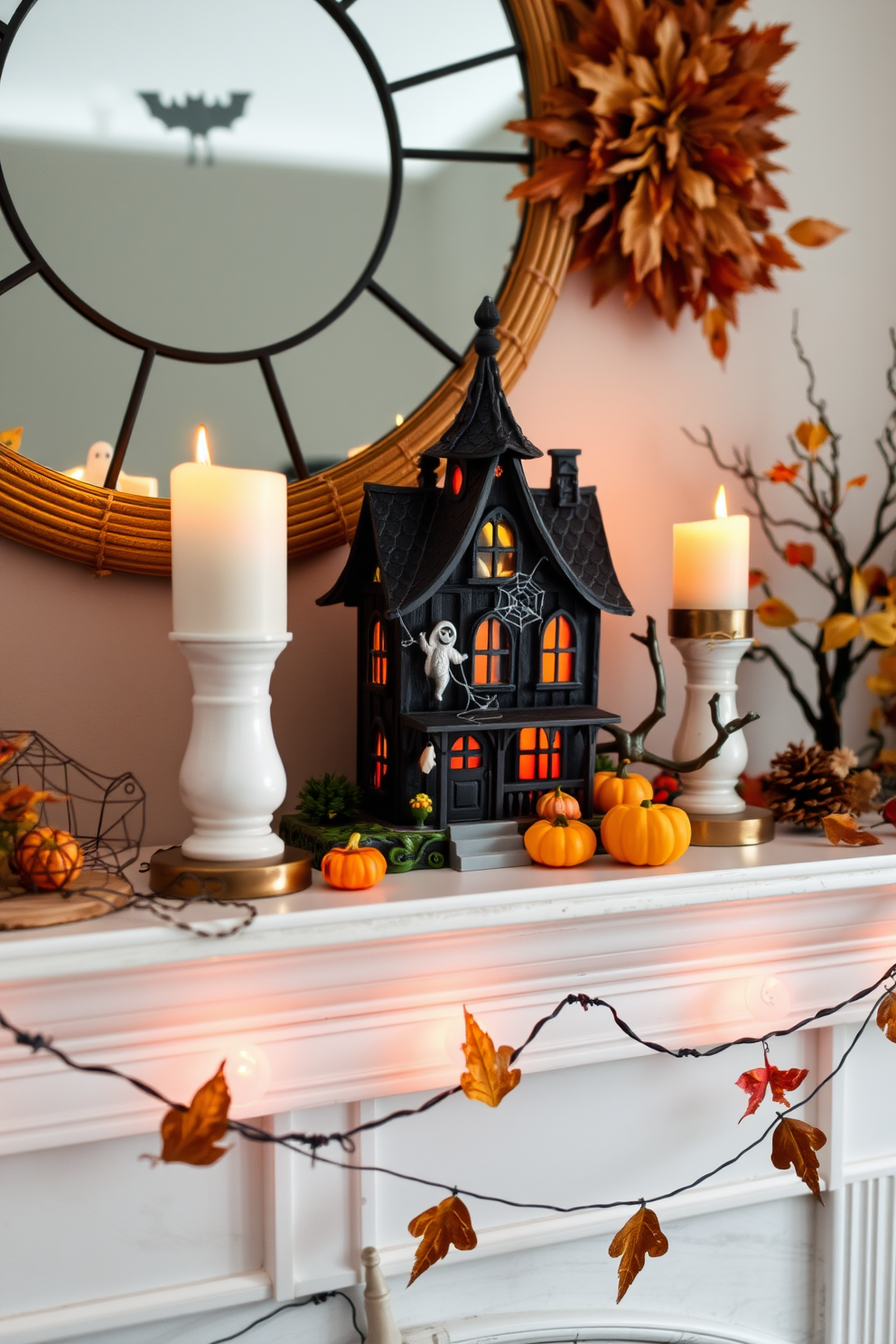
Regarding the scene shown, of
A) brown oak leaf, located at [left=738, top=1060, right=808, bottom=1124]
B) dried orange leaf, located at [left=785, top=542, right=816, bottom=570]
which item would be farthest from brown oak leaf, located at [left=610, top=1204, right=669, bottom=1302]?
dried orange leaf, located at [left=785, top=542, right=816, bottom=570]

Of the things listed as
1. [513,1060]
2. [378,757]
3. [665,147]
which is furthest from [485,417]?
[513,1060]

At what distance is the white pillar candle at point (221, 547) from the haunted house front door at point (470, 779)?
0.20 meters

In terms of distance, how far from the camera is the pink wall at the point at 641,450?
38.7 inches

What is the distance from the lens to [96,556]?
37.9 inches

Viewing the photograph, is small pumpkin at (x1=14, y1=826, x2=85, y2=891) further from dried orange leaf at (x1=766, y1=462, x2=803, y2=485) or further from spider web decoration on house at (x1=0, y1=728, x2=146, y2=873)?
dried orange leaf at (x1=766, y1=462, x2=803, y2=485)

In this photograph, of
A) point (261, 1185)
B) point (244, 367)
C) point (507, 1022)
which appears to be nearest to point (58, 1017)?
point (261, 1185)

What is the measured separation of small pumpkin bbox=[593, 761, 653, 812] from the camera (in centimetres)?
93

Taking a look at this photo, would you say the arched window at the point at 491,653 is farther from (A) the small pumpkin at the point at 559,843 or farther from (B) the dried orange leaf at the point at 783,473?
(B) the dried orange leaf at the point at 783,473

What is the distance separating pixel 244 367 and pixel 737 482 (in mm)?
605

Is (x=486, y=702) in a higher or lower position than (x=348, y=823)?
higher

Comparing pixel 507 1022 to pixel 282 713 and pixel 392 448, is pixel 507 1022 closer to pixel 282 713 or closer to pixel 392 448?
pixel 282 713

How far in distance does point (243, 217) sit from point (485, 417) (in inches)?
12.8

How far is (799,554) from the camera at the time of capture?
124 centimetres

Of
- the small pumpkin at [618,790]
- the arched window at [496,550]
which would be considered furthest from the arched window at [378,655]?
the small pumpkin at [618,790]
